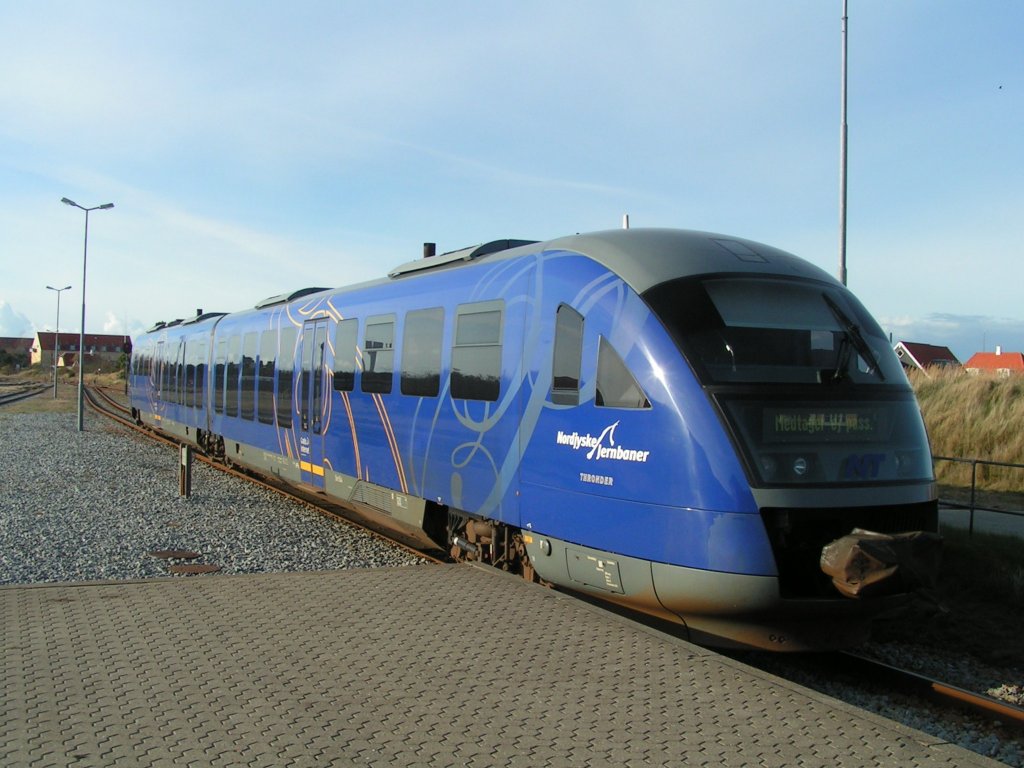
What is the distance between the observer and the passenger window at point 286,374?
46.5 ft

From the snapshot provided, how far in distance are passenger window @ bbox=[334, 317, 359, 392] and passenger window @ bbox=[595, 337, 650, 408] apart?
208 inches

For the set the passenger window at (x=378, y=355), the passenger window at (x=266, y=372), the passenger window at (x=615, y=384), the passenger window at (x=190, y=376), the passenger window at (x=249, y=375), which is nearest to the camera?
the passenger window at (x=615, y=384)

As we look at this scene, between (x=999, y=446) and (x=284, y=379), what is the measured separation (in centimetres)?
1280

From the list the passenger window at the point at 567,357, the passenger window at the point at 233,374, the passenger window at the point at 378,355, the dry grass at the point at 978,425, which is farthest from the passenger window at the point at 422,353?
the dry grass at the point at 978,425

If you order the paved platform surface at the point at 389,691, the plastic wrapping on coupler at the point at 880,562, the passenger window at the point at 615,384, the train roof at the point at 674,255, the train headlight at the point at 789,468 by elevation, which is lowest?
the paved platform surface at the point at 389,691

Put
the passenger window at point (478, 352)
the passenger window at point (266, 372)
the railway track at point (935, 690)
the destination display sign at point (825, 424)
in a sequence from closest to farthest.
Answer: the railway track at point (935, 690)
the destination display sign at point (825, 424)
the passenger window at point (478, 352)
the passenger window at point (266, 372)

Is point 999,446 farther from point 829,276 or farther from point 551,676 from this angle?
point 551,676

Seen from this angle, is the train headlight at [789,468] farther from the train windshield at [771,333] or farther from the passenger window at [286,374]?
the passenger window at [286,374]

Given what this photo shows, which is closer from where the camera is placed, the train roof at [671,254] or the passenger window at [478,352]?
the train roof at [671,254]

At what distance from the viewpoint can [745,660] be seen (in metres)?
7.49

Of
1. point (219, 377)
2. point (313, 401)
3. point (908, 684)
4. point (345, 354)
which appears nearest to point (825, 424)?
point (908, 684)

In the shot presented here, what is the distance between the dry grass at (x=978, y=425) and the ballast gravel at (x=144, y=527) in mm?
11179

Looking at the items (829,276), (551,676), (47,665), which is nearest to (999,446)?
(829,276)

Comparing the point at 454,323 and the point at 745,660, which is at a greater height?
the point at 454,323
